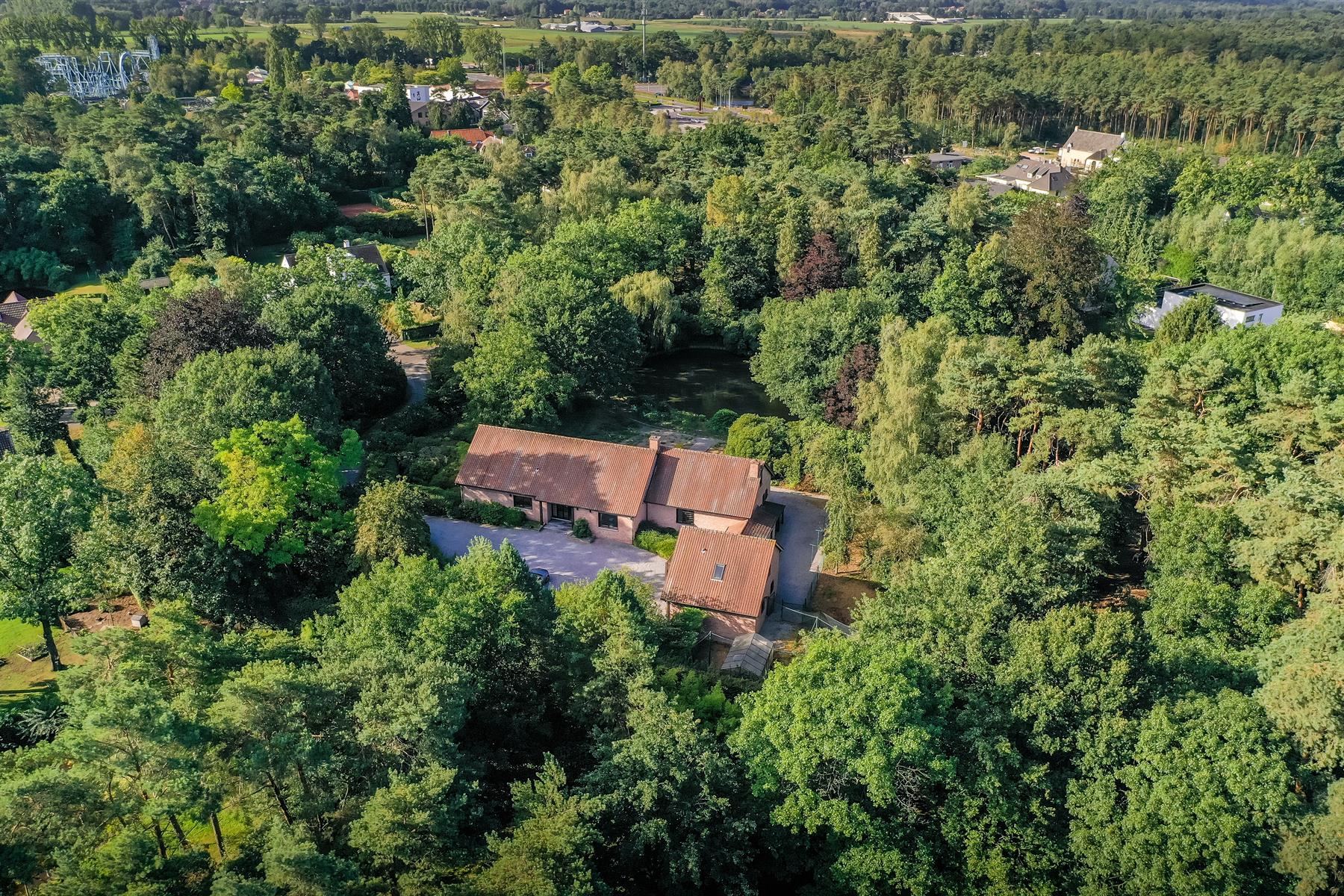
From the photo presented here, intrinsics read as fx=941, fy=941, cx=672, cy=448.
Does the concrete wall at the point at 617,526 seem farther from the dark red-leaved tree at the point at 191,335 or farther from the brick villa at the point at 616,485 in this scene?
the dark red-leaved tree at the point at 191,335

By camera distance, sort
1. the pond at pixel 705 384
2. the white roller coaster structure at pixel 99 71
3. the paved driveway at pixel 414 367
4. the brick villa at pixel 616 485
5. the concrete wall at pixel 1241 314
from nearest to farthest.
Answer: the brick villa at pixel 616 485, the paved driveway at pixel 414 367, the concrete wall at pixel 1241 314, the pond at pixel 705 384, the white roller coaster structure at pixel 99 71

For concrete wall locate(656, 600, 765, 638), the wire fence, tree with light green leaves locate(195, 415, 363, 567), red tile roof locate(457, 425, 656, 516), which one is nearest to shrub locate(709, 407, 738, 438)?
red tile roof locate(457, 425, 656, 516)

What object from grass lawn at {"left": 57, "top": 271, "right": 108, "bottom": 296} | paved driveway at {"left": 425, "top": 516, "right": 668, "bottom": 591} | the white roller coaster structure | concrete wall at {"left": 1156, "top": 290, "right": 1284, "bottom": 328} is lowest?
paved driveway at {"left": 425, "top": 516, "right": 668, "bottom": 591}

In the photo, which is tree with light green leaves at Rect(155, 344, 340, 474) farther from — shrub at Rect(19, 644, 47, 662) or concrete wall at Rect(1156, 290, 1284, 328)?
concrete wall at Rect(1156, 290, 1284, 328)

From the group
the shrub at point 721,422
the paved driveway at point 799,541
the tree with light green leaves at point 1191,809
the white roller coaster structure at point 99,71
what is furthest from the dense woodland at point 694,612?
the white roller coaster structure at point 99,71

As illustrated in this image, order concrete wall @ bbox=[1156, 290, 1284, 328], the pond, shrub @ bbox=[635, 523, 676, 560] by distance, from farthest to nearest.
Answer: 1. the pond
2. concrete wall @ bbox=[1156, 290, 1284, 328]
3. shrub @ bbox=[635, 523, 676, 560]

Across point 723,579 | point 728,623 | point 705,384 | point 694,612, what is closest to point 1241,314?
point 705,384

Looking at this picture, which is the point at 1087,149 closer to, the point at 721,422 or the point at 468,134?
the point at 468,134
